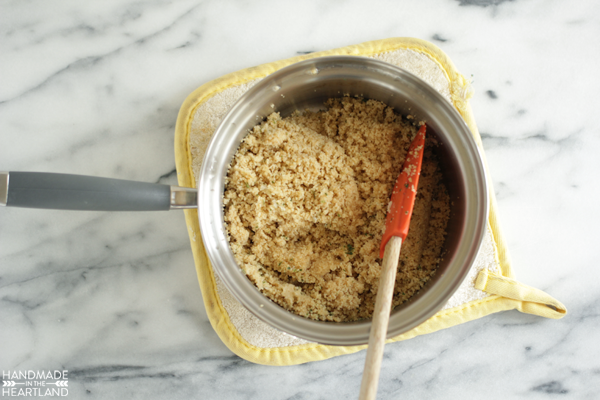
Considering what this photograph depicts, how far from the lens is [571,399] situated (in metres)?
1.21

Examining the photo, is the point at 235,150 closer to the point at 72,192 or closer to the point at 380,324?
the point at 72,192

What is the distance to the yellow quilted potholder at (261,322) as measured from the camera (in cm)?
111

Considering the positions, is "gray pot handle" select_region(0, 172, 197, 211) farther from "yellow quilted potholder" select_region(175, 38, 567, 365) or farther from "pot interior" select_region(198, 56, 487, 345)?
"yellow quilted potholder" select_region(175, 38, 567, 365)

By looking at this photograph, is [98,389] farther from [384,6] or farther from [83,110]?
[384,6]

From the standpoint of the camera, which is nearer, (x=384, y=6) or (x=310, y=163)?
(x=310, y=163)

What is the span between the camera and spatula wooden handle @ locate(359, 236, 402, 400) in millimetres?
796

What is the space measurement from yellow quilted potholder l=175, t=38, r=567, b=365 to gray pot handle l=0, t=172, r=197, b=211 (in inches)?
10.6

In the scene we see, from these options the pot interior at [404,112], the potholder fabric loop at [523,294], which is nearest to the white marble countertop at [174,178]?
the potholder fabric loop at [523,294]

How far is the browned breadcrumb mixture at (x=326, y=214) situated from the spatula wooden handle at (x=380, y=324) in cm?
9

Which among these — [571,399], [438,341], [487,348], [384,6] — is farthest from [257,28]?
[571,399]

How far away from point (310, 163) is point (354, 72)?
253mm

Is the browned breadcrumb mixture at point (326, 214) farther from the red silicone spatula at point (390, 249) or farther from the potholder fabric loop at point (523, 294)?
the potholder fabric loop at point (523, 294)

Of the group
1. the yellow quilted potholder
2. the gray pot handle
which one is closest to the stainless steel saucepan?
the gray pot handle

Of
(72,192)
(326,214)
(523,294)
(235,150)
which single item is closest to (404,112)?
(326,214)
